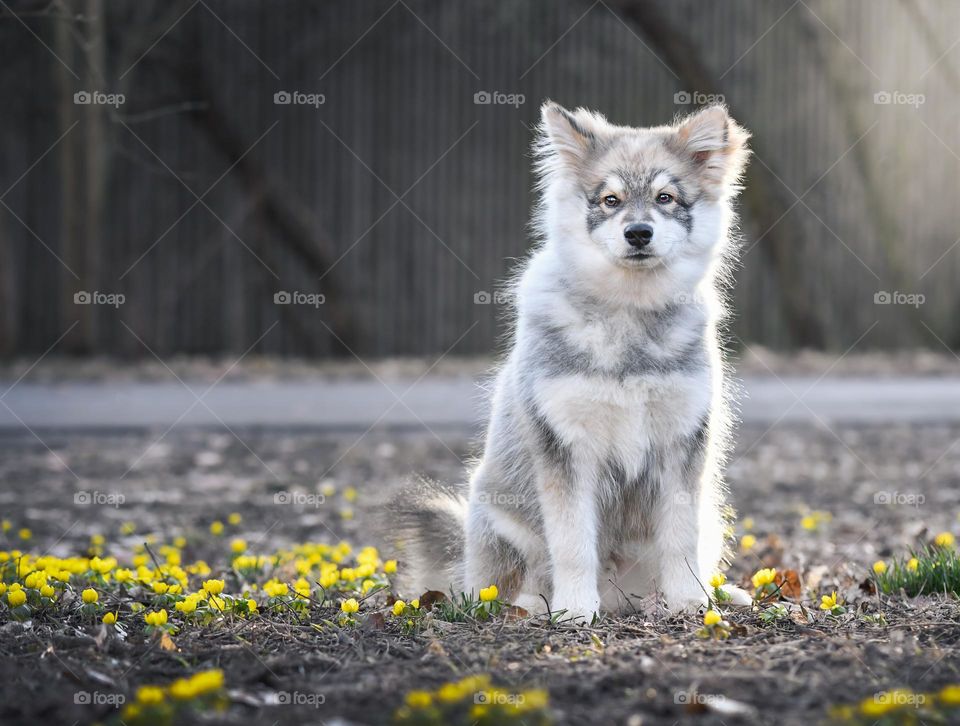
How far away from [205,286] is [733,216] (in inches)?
363

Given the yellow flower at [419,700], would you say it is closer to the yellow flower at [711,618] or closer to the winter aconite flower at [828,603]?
the yellow flower at [711,618]

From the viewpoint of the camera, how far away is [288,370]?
11844mm

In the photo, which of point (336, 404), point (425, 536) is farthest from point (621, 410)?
point (336, 404)

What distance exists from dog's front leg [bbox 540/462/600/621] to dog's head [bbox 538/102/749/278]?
831mm

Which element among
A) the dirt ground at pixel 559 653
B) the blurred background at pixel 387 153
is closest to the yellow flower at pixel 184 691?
the dirt ground at pixel 559 653

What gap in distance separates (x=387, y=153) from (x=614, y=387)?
9.55 m

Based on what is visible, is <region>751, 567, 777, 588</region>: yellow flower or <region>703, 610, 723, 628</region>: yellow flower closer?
<region>703, 610, 723, 628</region>: yellow flower

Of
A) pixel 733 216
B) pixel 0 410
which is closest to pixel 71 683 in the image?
pixel 733 216

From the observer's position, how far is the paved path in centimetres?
962

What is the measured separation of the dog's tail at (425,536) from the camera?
4.84 meters

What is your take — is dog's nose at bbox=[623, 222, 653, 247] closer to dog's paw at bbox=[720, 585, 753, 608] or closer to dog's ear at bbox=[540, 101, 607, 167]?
dog's ear at bbox=[540, 101, 607, 167]

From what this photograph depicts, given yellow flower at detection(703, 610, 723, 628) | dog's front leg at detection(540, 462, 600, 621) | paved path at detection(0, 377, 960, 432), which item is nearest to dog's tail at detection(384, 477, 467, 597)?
dog's front leg at detection(540, 462, 600, 621)

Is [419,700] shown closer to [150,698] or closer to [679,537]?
[150,698]

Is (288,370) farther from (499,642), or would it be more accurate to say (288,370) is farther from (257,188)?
(499,642)
